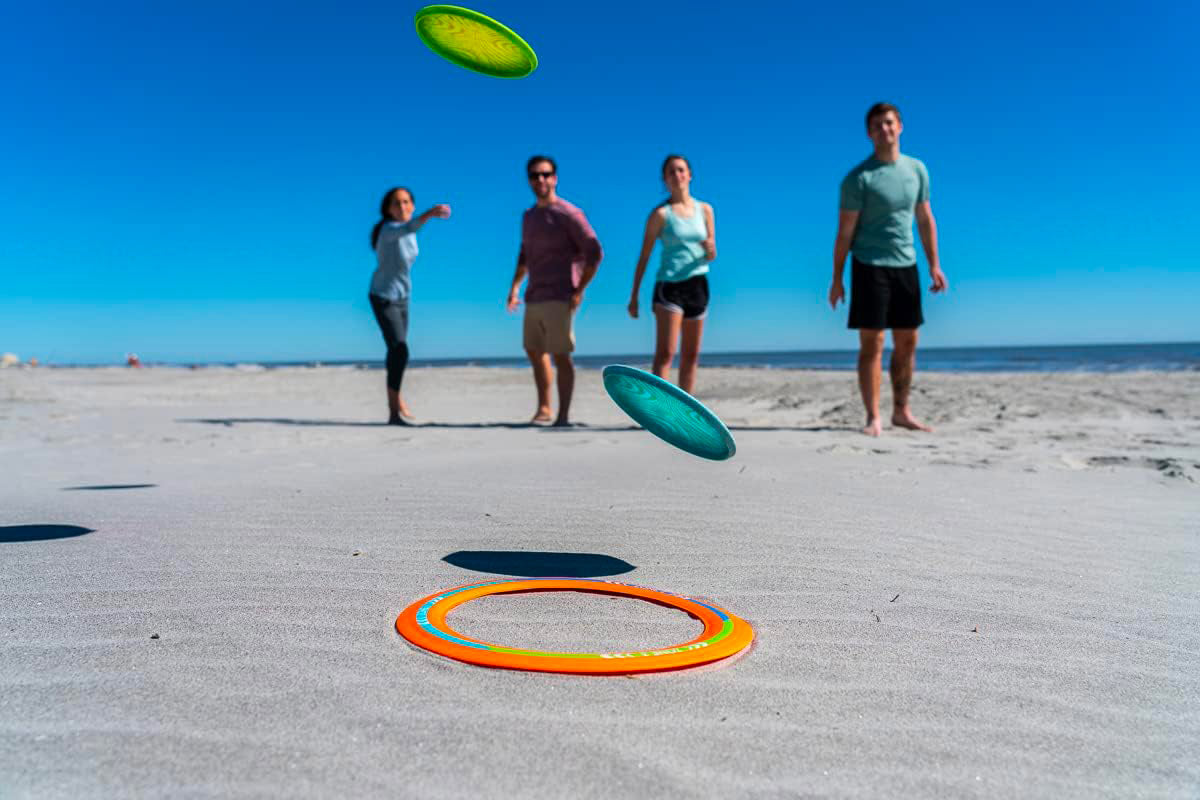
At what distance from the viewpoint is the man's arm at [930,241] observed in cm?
589

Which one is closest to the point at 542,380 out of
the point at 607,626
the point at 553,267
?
the point at 553,267

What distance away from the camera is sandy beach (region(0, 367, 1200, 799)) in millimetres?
1365

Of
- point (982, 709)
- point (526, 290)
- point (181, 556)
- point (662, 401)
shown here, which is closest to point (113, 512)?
point (181, 556)

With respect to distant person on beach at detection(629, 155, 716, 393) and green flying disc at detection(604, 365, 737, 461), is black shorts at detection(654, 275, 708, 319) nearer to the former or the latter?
distant person on beach at detection(629, 155, 716, 393)

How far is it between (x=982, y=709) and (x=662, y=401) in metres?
1.35

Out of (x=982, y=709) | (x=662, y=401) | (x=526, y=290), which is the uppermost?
(x=526, y=290)

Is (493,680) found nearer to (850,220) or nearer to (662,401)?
(662,401)

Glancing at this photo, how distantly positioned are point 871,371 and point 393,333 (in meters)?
3.74

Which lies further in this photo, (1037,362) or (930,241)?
(1037,362)

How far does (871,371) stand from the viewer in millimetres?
5855

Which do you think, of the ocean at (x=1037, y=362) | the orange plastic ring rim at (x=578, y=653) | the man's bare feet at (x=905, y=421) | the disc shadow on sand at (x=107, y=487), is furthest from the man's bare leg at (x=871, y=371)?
the ocean at (x=1037, y=362)

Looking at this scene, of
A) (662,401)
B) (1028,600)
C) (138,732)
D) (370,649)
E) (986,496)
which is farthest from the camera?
(986,496)

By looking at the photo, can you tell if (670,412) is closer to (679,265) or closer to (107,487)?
(107,487)

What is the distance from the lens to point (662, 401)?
2.72m
